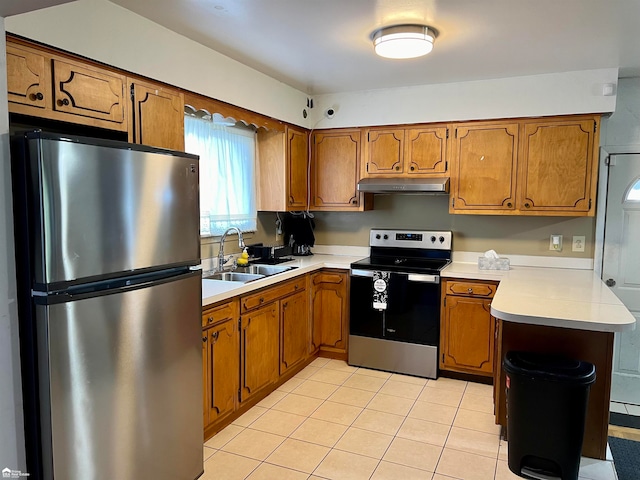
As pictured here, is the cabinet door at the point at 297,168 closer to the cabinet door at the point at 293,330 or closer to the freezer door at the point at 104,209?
the cabinet door at the point at 293,330

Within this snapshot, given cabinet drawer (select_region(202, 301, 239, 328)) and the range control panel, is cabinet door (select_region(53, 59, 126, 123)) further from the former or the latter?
the range control panel

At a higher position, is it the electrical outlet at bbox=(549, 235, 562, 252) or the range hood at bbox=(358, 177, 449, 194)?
the range hood at bbox=(358, 177, 449, 194)

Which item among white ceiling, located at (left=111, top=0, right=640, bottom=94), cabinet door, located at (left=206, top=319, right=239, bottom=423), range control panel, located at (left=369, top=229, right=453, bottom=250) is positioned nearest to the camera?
white ceiling, located at (left=111, top=0, right=640, bottom=94)

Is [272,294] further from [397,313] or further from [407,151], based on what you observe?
[407,151]

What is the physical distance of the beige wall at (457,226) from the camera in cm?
377

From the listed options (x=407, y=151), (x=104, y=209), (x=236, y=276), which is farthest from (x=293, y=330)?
(x=104, y=209)

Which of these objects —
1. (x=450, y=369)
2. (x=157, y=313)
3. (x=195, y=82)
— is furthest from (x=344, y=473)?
(x=195, y=82)

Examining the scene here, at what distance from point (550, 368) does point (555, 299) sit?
21.0 inches

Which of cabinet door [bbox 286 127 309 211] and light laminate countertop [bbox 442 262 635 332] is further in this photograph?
cabinet door [bbox 286 127 309 211]

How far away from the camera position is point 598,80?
3.33 meters

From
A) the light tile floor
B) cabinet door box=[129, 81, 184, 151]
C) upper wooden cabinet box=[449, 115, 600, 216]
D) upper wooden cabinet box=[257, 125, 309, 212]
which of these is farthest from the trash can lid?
upper wooden cabinet box=[257, 125, 309, 212]

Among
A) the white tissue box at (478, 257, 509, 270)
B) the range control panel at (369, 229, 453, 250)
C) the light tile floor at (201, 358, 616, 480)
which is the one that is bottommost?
the light tile floor at (201, 358, 616, 480)

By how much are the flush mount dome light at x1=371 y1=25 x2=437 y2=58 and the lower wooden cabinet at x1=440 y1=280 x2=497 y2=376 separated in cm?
173

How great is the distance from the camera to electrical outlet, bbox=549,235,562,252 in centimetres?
377
